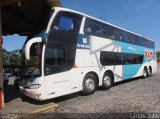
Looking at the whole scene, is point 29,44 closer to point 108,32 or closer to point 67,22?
point 67,22

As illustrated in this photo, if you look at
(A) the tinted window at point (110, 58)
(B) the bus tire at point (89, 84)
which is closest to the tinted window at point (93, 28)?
(A) the tinted window at point (110, 58)

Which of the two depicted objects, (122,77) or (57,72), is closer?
(57,72)

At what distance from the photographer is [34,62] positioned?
10.3 meters

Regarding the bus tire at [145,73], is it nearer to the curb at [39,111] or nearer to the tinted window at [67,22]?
the tinted window at [67,22]

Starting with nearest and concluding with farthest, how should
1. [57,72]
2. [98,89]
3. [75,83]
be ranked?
[57,72] < [75,83] < [98,89]

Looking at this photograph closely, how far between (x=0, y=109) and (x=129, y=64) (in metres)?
9.43

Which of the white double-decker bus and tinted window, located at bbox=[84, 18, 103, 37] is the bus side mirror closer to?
the white double-decker bus

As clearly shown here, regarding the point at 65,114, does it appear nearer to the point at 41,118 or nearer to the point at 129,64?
the point at 41,118

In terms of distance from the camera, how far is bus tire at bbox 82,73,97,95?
12.0 m

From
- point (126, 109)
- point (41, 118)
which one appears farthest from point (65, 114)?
point (126, 109)

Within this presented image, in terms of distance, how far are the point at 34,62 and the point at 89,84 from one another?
3.21 metres

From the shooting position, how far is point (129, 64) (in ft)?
55.3

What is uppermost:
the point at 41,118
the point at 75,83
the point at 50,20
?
the point at 50,20

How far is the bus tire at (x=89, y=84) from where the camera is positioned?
39.5 feet
